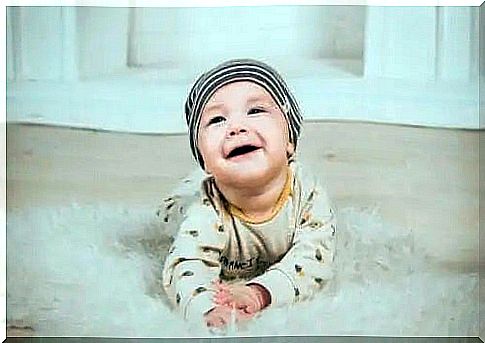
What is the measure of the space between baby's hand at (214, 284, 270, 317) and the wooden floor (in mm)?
203

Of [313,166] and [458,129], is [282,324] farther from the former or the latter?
[458,129]

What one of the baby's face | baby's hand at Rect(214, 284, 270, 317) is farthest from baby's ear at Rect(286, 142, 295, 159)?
baby's hand at Rect(214, 284, 270, 317)

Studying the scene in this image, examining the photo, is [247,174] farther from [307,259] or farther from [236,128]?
[307,259]

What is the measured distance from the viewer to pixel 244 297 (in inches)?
64.4

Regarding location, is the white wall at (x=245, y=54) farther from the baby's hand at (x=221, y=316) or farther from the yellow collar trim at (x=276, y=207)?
the baby's hand at (x=221, y=316)

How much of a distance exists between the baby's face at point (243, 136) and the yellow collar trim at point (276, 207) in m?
0.03

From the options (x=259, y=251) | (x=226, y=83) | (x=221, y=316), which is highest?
(x=226, y=83)

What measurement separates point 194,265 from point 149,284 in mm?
87

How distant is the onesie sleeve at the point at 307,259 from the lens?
5.37ft

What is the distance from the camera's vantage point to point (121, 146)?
165cm

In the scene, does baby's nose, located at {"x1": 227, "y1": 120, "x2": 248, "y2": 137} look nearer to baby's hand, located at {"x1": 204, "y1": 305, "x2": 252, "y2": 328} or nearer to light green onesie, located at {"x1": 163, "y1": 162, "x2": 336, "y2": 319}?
light green onesie, located at {"x1": 163, "y1": 162, "x2": 336, "y2": 319}

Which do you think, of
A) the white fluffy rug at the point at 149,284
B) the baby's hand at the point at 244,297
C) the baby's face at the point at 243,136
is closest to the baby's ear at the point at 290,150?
the baby's face at the point at 243,136

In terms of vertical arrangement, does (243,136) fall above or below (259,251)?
above

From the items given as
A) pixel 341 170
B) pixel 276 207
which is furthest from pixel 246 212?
pixel 341 170
